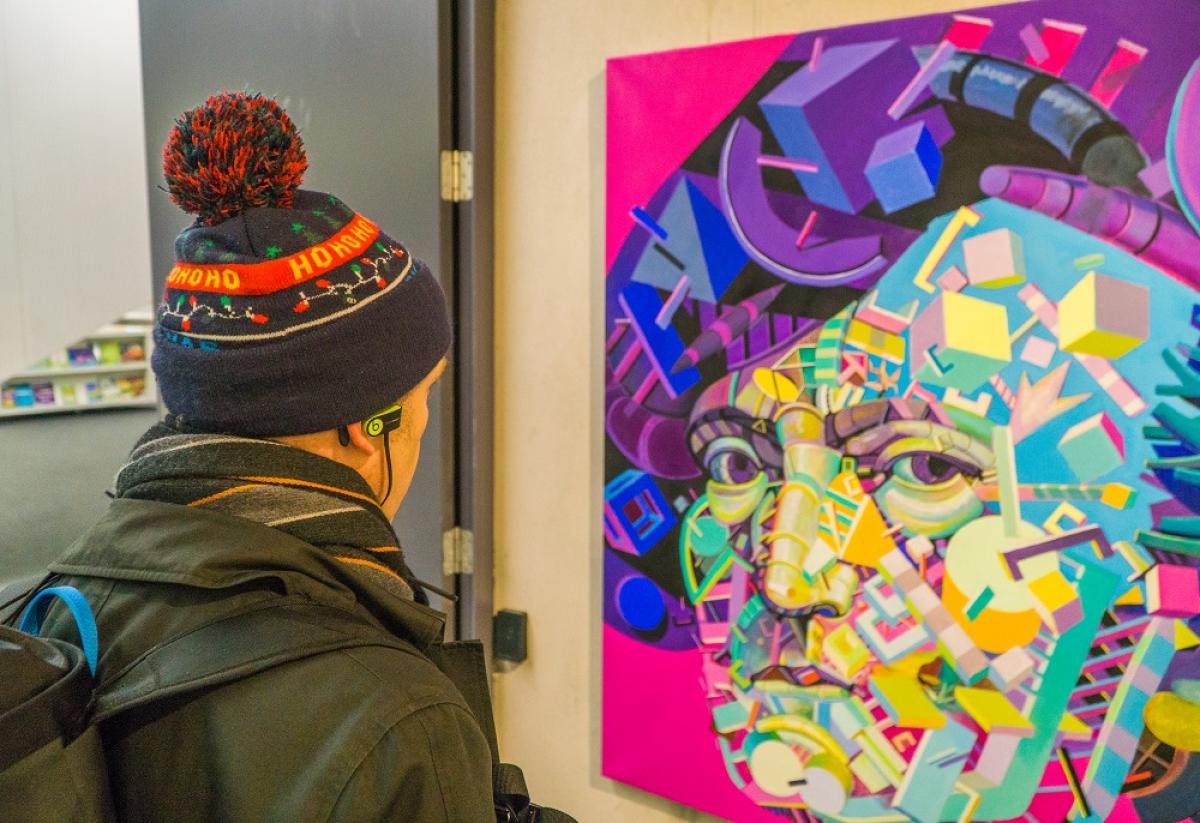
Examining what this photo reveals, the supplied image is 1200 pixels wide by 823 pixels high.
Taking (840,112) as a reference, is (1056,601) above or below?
below

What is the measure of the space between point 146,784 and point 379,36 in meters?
1.63

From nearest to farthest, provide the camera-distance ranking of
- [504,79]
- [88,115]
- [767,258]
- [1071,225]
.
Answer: [1071,225]
[767,258]
[504,79]
[88,115]

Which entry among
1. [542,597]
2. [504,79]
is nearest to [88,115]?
[504,79]

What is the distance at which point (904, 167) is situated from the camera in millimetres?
1482

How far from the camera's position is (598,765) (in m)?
2.04

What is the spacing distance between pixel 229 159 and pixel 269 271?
13 centimetres

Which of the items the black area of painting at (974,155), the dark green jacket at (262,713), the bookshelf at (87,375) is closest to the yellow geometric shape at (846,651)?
the black area of painting at (974,155)

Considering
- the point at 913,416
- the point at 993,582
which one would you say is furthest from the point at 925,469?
the point at 993,582

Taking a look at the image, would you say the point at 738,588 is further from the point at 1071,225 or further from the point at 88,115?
the point at 88,115

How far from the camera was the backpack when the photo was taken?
72cm

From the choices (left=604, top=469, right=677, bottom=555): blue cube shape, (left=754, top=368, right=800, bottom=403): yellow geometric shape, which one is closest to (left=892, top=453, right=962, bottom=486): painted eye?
(left=754, top=368, right=800, bottom=403): yellow geometric shape

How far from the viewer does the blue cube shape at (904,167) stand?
4.79ft

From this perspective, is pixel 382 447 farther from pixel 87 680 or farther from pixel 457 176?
pixel 457 176

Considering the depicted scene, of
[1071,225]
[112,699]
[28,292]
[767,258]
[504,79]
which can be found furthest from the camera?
[28,292]
